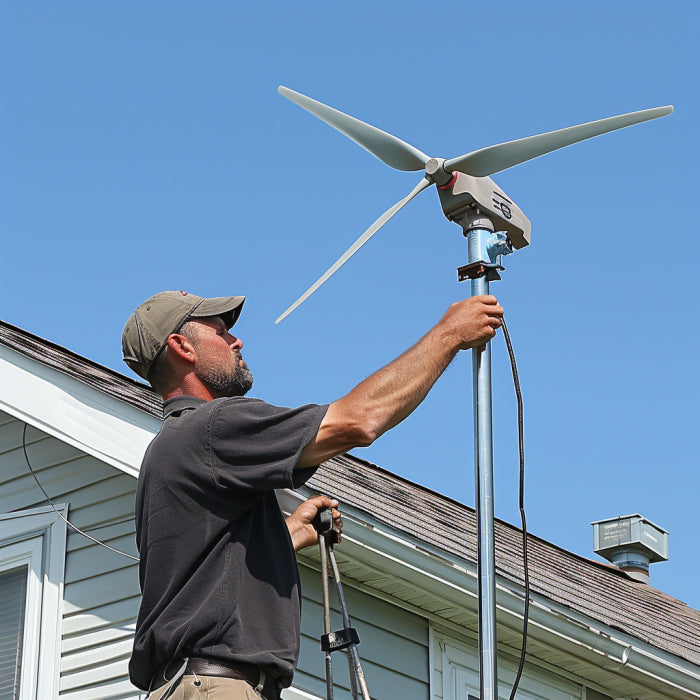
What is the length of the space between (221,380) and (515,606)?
3503mm

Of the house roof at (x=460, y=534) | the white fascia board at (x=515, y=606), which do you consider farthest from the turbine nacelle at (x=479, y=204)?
the house roof at (x=460, y=534)

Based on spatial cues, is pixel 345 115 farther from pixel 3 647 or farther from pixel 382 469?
pixel 382 469

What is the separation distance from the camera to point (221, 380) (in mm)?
4516

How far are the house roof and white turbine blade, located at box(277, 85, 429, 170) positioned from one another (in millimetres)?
1906

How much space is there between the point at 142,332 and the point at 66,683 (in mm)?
2996

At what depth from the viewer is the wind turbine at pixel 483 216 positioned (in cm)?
406

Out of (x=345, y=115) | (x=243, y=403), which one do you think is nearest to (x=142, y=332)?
(x=243, y=403)

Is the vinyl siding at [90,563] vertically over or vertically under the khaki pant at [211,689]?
over

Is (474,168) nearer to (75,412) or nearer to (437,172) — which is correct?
(437,172)

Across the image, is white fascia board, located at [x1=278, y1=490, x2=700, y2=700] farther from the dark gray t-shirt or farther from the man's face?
the dark gray t-shirt

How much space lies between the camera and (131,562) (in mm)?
6855

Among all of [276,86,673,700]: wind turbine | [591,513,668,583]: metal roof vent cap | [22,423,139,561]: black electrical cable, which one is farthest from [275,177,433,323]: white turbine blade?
[591,513,668,583]: metal roof vent cap

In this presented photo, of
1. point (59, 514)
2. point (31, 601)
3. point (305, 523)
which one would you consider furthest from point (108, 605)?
point (305, 523)

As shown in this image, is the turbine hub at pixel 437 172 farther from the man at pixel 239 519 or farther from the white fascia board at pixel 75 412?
the white fascia board at pixel 75 412
